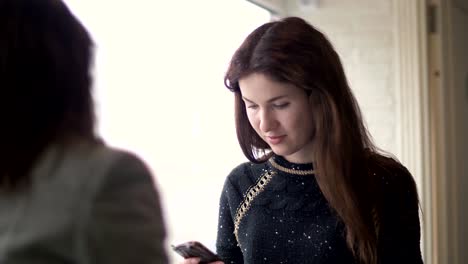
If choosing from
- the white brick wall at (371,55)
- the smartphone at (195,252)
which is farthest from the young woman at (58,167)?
the white brick wall at (371,55)

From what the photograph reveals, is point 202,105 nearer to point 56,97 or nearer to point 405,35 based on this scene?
point 405,35

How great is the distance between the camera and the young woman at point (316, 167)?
99cm

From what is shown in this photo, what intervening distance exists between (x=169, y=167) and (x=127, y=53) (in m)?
0.30

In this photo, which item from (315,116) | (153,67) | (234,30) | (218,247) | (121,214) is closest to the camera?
(121,214)

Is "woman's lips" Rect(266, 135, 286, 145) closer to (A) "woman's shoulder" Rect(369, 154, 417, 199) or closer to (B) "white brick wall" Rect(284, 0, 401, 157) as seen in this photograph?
(A) "woman's shoulder" Rect(369, 154, 417, 199)

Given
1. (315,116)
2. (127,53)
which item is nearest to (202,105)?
(127,53)

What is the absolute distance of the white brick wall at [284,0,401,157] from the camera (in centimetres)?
175

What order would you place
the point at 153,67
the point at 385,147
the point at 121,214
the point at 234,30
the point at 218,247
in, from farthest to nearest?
the point at 385,147 < the point at 234,30 < the point at 153,67 < the point at 218,247 < the point at 121,214

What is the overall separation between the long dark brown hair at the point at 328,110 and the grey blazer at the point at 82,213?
0.56 metres

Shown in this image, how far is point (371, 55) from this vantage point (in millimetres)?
1773

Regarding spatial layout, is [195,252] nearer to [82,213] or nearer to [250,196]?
[250,196]

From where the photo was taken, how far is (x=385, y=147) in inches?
69.8

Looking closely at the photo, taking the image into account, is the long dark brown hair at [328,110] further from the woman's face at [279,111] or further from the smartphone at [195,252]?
the smartphone at [195,252]

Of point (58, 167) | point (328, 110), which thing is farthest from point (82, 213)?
point (328, 110)
